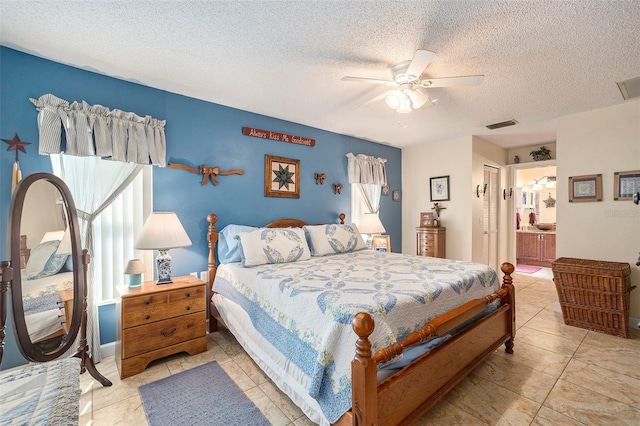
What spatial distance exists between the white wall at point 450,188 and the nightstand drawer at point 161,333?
12.7 ft

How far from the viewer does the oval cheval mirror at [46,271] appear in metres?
1.48

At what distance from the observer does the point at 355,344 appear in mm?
1320

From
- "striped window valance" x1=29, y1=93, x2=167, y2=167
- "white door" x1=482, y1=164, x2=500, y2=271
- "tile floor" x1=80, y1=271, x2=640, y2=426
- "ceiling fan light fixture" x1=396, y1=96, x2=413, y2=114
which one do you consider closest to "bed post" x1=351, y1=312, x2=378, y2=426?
"tile floor" x1=80, y1=271, x2=640, y2=426

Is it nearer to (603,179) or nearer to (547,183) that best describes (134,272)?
(603,179)

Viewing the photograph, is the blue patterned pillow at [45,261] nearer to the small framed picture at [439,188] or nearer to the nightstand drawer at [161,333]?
the nightstand drawer at [161,333]

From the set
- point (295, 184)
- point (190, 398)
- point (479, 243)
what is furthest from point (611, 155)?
point (190, 398)

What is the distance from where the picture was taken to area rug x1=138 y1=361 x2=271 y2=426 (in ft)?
5.52

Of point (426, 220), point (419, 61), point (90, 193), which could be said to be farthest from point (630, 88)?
point (90, 193)

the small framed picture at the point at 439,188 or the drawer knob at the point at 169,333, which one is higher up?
the small framed picture at the point at 439,188

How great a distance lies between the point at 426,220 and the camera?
4723 millimetres

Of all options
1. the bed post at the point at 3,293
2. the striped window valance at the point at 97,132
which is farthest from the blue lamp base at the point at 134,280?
the striped window valance at the point at 97,132

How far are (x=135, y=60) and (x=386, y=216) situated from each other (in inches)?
159

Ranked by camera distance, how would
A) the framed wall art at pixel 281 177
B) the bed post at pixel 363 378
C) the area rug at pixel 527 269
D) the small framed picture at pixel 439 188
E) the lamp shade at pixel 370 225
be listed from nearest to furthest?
the bed post at pixel 363 378 → the framed wall art at pixel 281 177 → the lamp shade at pixel 370 225 → the small framed picture at pixel 439 188 → the area rug at pixel 527 269

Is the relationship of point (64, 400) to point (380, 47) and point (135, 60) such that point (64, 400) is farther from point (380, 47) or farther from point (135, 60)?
point (380, 47)
